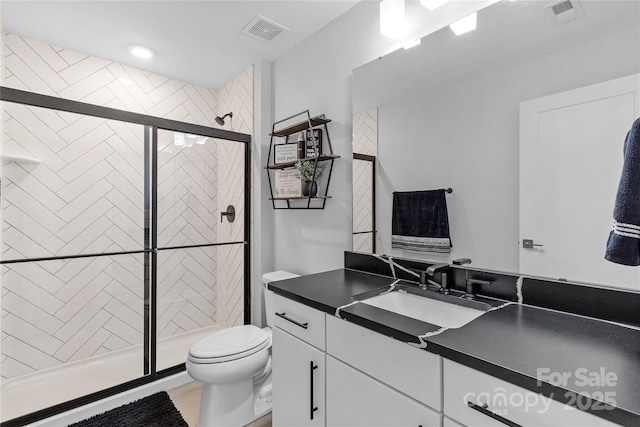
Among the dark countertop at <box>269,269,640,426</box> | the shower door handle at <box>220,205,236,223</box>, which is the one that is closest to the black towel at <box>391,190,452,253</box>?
the dark countertop at <box>269,269,640,426</box>

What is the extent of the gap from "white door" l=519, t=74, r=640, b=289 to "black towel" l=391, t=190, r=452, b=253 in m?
0.32

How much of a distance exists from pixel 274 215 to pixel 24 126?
1744 mm

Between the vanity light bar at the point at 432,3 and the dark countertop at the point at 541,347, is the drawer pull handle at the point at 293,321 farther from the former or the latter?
the vanity light bar at the point at 432,3

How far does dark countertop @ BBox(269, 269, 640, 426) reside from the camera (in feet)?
2.01

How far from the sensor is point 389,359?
94 centimetres

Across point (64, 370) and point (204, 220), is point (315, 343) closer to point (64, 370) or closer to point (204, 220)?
point (204, 220)

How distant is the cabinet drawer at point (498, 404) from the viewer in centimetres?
62

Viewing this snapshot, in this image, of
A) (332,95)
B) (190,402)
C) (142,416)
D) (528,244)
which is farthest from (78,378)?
(528,244)

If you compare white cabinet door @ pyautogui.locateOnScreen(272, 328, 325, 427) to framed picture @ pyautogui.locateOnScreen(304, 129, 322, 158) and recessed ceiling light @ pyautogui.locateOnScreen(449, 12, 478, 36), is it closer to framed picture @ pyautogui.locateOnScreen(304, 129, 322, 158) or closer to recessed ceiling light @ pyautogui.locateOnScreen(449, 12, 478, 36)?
framed picture @ pyautogui.locateOnScreen(304, 129, 322, 158)

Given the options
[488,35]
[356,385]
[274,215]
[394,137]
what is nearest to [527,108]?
[488,35]

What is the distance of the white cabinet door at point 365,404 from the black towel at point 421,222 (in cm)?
69

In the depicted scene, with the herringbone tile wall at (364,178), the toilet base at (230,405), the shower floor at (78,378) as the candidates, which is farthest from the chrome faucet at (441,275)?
the shower floor at (78,378)

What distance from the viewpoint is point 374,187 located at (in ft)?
5.61

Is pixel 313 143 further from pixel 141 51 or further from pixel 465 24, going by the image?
pixel 141 51
